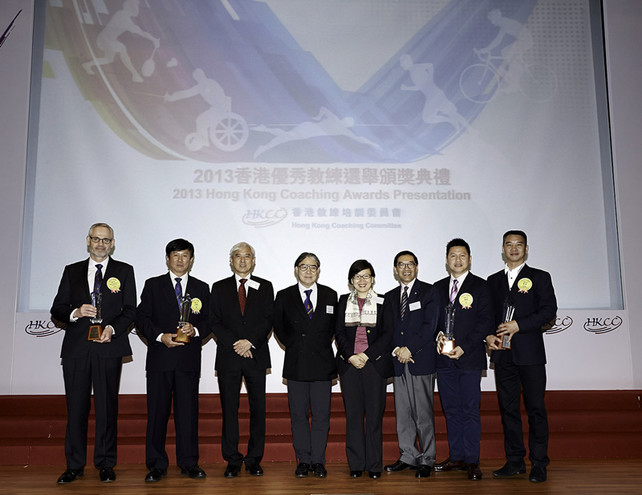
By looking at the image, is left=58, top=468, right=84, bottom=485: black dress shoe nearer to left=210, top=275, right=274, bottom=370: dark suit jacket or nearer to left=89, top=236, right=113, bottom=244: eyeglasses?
left=210, top=275, right=274, bottom=370: dark suit jacket

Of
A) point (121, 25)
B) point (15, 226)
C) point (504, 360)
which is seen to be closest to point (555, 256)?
point (504, 360)

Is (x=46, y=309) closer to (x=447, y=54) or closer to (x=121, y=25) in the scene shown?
(x=121, y=25)

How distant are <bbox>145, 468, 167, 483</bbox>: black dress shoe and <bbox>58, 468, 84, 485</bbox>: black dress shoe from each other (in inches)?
17.7

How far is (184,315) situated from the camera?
3699 mm

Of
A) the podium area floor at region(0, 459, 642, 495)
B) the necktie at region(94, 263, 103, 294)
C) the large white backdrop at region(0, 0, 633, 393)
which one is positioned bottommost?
the podium area floor at region(0, 459, 642, 495)

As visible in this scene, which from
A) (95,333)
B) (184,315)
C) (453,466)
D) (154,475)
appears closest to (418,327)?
(453,466)

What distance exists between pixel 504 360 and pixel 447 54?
3.12m

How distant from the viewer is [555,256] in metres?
5.32

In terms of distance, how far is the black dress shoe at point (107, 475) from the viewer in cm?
362

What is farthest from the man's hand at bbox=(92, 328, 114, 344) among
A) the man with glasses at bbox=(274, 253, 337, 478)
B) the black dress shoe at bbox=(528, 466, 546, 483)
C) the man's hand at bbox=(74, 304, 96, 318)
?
the black dress shoe at bbox=(528, 466, 546, 483)

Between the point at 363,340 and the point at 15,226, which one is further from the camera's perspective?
the point at 15,226

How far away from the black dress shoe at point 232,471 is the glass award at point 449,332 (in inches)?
60.9

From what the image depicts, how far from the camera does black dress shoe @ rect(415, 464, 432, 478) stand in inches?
145

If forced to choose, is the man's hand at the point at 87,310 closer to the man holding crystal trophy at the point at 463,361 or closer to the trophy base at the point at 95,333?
the trophy base at the point at 95,333
